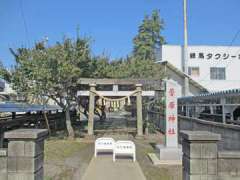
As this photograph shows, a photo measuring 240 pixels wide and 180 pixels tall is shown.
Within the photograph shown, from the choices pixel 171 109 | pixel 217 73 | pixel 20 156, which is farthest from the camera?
pixel 217 73

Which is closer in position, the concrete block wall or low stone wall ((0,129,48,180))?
low stone wall ((0,129,48,180))

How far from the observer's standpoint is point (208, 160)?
7.03m

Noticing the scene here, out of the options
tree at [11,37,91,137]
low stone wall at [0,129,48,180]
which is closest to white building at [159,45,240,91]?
tree at [11,37,91,137]

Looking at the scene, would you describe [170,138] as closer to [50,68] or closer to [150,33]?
[50,68]

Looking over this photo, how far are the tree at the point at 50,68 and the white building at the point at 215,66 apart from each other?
829 inches

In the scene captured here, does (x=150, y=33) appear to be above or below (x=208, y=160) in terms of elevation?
above

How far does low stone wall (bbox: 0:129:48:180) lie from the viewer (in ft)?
22.5

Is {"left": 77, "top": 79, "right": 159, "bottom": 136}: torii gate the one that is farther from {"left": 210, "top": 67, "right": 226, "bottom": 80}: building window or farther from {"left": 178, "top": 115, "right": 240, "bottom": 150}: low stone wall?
{"left": 210, "top": 67, "right": 226, "bottom": 80}: building window

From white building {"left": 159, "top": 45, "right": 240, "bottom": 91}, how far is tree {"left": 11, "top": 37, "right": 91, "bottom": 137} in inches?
829

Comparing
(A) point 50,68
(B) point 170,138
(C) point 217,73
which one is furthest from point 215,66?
(B) point 170,138

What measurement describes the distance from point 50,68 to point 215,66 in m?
25.5

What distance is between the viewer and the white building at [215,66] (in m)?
39.2

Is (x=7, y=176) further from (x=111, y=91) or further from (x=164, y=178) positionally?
(x=111, y=91)

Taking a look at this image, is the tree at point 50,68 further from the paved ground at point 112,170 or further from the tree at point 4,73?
the paved ground at point 112,170
